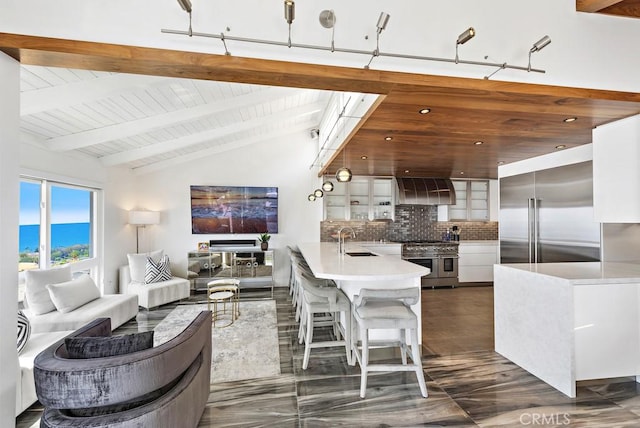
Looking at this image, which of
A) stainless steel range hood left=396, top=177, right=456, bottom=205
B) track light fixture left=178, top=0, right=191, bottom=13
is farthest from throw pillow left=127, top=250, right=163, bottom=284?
stainless steel range hood left=396, top=177, right=456, bottom=205

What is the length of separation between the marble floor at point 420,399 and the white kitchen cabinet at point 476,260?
3383mm

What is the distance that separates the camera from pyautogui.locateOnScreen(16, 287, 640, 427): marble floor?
6.81 feet

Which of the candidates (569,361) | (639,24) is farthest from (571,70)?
(569,361)

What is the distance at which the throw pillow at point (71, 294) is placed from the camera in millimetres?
3191

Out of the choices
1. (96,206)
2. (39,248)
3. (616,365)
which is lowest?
(616,365)

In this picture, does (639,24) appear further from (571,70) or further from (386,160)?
(386,160)

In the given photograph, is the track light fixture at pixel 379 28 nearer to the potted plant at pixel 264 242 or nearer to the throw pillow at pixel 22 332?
the throw pillow at pixel 22 332

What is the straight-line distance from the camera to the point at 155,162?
5.77 metres

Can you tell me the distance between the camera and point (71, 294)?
10.9 feet

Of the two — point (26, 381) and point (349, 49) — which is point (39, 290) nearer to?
point (26, 381)

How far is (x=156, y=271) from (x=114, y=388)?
389cm

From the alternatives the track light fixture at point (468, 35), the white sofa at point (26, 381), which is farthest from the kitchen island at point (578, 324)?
the white sofa at point (26, 381)

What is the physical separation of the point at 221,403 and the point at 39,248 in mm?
3274

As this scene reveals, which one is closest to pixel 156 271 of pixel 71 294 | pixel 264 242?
pixel 71 294
